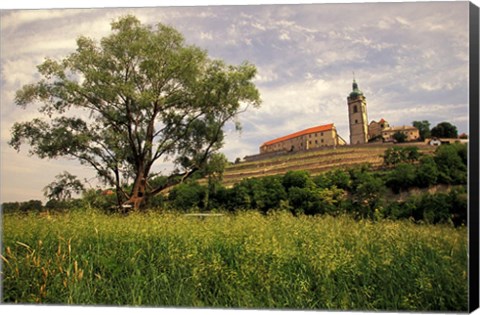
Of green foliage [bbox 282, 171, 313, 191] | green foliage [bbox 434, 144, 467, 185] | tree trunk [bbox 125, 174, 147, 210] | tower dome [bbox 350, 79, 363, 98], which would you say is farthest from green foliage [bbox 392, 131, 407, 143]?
tree trunk [bbox 125, 174, 147, 210]

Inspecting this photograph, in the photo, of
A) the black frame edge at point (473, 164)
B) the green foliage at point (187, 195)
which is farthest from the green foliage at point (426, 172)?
the green foliage at point (187, 195)

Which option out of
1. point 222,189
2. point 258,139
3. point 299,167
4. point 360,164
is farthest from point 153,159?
point 360,164

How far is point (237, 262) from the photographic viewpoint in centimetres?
593

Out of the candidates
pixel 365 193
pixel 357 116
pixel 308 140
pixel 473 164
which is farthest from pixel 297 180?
pixel 473 164

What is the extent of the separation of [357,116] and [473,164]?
1.38m

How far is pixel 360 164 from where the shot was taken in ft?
20.5

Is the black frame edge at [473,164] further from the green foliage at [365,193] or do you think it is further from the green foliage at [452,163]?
the green foliage at [365,193]

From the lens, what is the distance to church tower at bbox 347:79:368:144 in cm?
610

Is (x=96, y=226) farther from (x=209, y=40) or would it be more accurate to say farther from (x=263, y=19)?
(x=263, y=19)

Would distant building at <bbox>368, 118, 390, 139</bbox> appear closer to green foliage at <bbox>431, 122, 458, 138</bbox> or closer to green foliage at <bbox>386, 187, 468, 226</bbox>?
green foliage at <bbox>431, 122, 458, 138</bbox>

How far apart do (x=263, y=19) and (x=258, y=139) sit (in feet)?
4.83

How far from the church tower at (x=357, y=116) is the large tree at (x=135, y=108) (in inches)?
57.5

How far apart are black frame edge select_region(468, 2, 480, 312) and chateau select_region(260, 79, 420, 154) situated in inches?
23.8

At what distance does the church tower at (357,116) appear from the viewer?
610 centimetres
